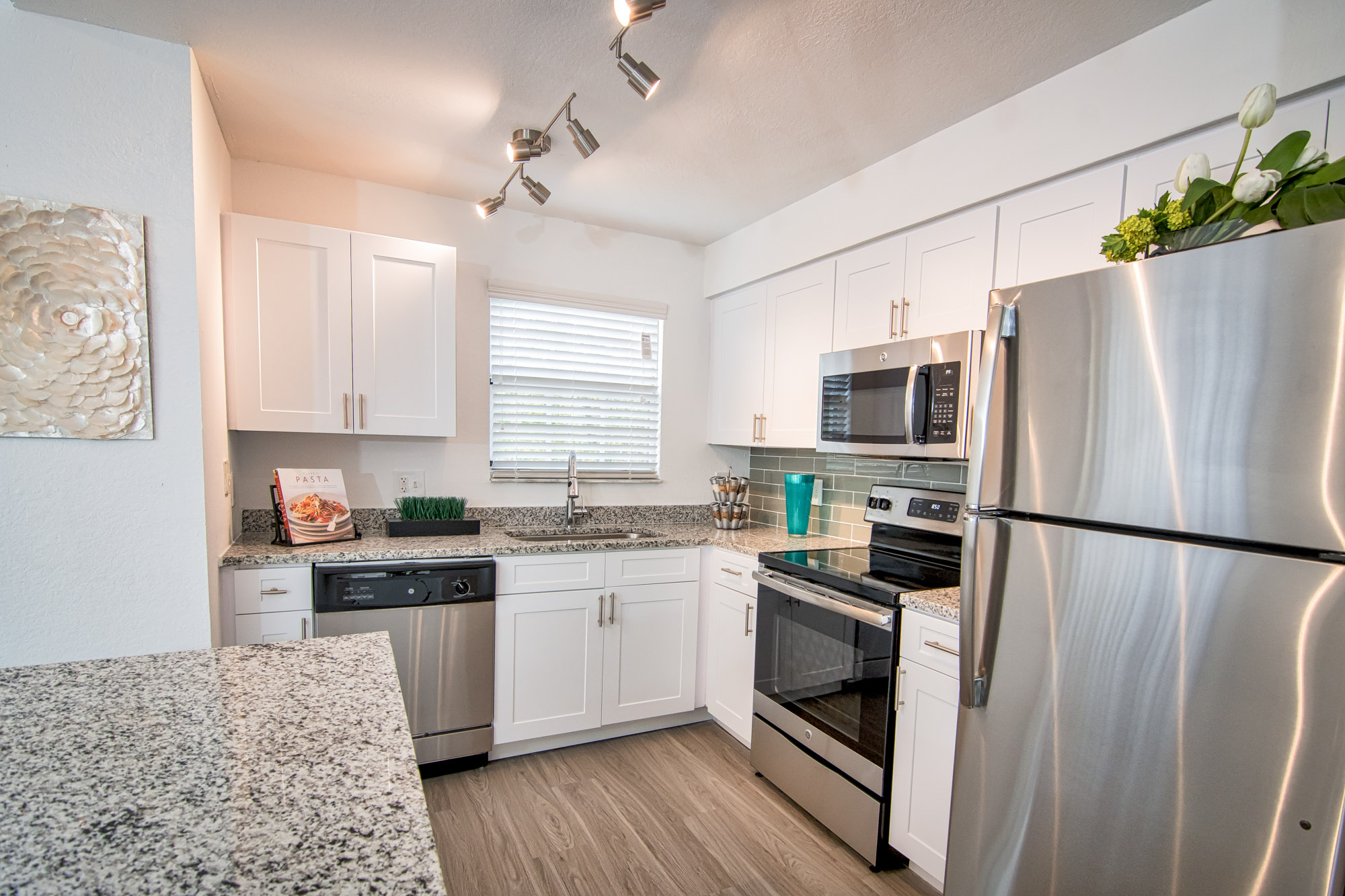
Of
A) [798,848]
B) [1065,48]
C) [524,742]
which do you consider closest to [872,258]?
[1065,48]

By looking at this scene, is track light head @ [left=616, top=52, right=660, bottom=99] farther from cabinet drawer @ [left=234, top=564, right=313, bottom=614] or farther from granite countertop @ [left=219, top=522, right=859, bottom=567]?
cabinet drawer @ [left=234, top=564, right=313, bottom=614]

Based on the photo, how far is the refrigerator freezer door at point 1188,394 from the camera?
37.0 inches

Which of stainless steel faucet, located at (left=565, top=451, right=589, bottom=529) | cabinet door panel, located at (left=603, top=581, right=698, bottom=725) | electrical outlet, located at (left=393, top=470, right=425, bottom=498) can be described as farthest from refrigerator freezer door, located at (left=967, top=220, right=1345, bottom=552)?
electrical outlet, located at (left=393, top=470, right=425, bottom=498)

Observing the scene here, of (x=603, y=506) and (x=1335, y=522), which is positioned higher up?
(x=1335, y=522)

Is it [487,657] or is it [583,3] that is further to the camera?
[487,657]

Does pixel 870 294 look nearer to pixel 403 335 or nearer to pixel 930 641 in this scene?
pixel 930 641

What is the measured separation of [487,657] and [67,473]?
1480mm

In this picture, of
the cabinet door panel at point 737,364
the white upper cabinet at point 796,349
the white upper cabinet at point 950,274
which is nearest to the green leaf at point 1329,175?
the white upper cabinet at point 950,274

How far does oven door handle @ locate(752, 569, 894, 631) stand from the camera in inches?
77.2

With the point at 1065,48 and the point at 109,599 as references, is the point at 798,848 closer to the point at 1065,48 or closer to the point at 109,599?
the point at 109,599

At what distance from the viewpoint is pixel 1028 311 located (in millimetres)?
1333

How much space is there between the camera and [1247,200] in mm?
1165

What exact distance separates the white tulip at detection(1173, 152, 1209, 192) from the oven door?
129 centimetres

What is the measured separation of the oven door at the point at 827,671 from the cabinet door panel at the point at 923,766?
0.18 ft
